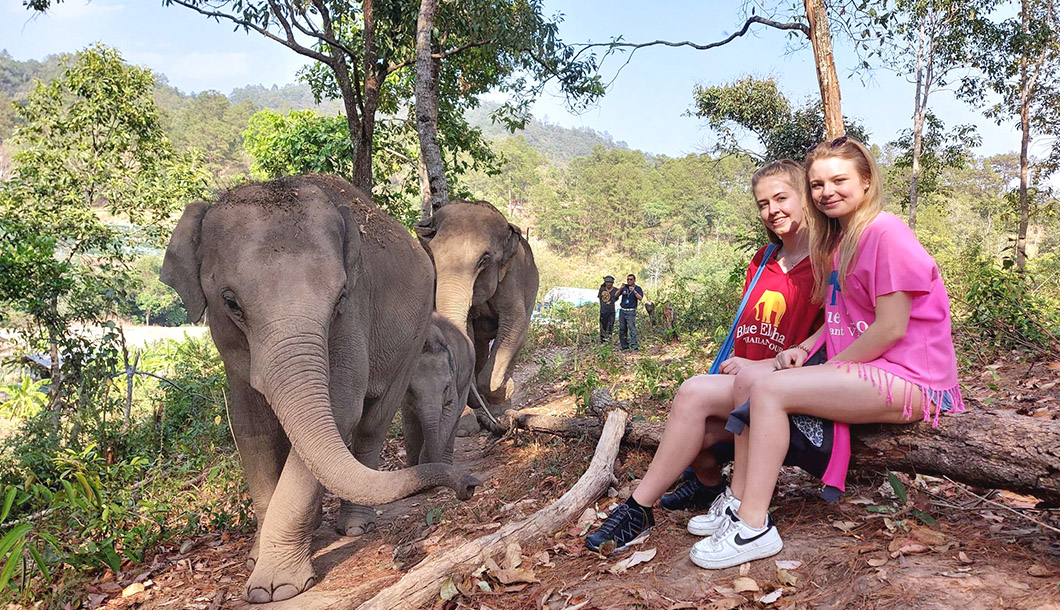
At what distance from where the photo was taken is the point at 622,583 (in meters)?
2.97

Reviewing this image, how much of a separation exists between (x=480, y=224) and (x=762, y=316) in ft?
15.9

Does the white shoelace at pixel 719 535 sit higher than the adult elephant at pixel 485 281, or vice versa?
the adult elephant at pixel 485 281

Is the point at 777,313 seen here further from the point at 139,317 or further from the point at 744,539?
the point at 139,317

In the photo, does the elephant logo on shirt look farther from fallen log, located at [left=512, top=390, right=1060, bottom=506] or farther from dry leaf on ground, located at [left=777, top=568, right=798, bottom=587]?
dry leaf on ground, located at [left=777, top=568, right=798, bottom=587]

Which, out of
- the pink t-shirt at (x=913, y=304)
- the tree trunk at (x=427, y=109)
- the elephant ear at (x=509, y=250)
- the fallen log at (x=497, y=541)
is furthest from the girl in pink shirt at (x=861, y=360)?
the tree trunk at (x=427, y=109)

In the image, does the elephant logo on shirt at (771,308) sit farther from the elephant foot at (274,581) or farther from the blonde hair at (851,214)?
the elephant foot at (274,581)

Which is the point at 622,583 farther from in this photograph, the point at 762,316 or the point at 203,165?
the point at 203,165

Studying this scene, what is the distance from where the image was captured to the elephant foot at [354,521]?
4961 mm

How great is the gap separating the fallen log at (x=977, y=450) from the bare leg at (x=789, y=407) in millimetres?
194

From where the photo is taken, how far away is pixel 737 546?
2.89 meters

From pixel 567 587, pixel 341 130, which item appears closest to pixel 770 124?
pixel 341 130

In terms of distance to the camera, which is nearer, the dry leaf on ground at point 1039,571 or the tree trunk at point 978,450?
the dry leaf on ground at point 1039,571

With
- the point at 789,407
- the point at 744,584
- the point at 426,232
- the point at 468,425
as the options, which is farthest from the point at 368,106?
the point at 744,584

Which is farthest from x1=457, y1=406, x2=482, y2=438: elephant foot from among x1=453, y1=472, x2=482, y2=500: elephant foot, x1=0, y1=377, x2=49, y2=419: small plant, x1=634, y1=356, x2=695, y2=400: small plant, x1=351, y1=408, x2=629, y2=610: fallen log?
x1=0, y1=377, x2=49, y2=419: small plant
